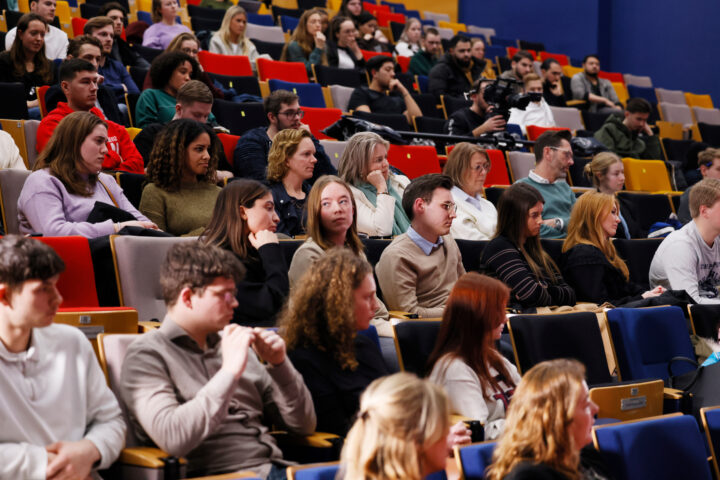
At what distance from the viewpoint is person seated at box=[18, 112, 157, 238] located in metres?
2.97

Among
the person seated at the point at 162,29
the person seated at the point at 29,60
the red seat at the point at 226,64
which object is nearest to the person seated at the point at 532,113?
the red seat at the point at 226,64

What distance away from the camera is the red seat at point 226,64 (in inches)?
230

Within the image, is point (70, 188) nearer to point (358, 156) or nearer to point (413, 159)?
point (358, 156)

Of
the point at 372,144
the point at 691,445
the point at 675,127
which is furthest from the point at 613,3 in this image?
the point at 691,445

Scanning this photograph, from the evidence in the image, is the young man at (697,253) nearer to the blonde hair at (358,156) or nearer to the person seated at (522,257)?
the person seated at (522,257)

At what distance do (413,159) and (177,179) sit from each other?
177cm

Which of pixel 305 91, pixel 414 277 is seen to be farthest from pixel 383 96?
pixel 414 277

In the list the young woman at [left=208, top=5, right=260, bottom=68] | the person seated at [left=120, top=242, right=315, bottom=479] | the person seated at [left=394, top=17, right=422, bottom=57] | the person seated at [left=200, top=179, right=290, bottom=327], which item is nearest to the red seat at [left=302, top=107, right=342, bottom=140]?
the young woman at [left=208, top=5, right=260, bottom=68]

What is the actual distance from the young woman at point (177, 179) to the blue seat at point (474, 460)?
5.74 ft

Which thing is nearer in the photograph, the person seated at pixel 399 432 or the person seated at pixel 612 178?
the person seated at pixel 399 432

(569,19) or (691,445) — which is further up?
(569,19)

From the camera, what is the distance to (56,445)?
1681 mm

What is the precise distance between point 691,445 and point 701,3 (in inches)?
356

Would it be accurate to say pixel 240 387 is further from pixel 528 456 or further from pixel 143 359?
pixel 528 456
